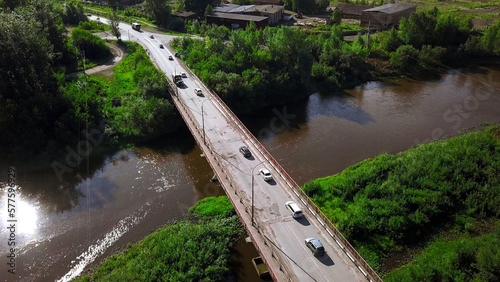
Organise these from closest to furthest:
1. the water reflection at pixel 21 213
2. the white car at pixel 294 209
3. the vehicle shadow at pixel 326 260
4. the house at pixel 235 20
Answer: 1. the vehicle shadow at pixel 326 260
2. the white car at pixel 294 209
3. the water reflection at pixel 21 213
4. the house at pixel 235 20

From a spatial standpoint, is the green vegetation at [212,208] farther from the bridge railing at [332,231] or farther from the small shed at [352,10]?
the small shed at [352,10]

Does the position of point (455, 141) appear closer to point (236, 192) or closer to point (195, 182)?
point (236, 192)

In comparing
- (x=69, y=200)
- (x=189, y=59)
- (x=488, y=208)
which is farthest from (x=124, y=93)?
(x=488, y=208)

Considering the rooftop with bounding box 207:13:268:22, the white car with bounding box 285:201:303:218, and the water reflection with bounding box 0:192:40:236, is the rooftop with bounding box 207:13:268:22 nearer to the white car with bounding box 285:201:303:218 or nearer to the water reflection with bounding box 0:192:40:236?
the water reflection with bounding box 0:192:40:236

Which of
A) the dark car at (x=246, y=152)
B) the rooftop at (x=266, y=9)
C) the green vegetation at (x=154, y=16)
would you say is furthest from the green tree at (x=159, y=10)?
the dark car at (x=246, y=152)

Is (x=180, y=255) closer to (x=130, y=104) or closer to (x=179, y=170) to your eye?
(x=179, y=170)

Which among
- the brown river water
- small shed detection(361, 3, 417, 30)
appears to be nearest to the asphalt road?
the brown river water
